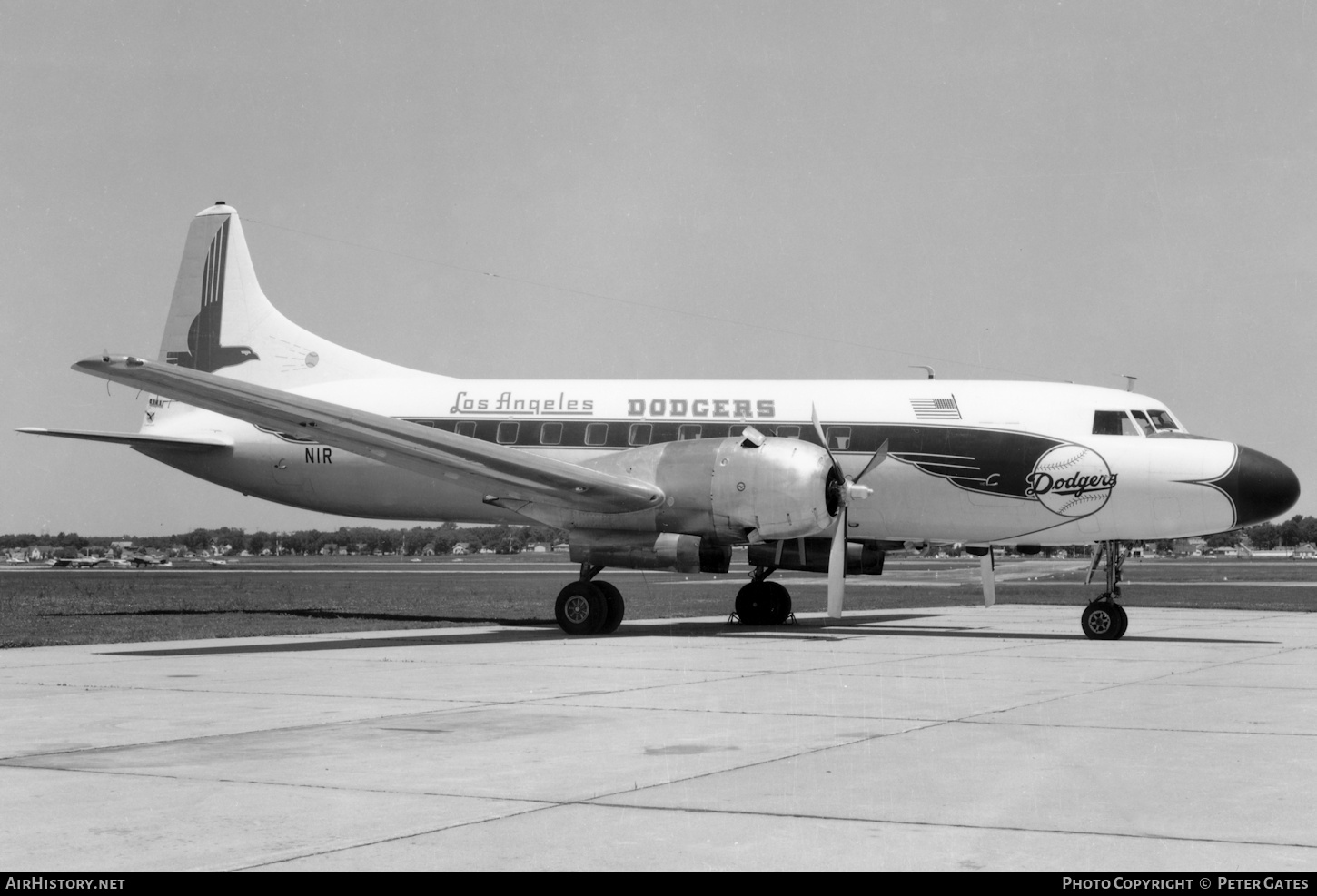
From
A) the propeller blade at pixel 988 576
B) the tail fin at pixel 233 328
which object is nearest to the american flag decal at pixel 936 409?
the propeller blade at pixel 988 576

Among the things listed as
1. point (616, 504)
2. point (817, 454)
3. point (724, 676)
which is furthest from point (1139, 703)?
point (616, 504)

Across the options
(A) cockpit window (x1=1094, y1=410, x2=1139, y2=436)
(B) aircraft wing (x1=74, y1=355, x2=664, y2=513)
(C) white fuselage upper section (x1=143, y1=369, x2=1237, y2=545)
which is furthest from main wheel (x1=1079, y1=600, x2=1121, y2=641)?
(B) aircraft wing (x1=74, y1=355, x2=664, y2=513)

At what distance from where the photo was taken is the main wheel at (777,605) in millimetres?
23344

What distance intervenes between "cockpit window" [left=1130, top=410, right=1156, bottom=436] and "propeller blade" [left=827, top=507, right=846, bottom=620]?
15.8 ft

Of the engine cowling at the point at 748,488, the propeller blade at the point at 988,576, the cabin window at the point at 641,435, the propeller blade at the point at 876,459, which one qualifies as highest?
the cabin window at the point at 641,435

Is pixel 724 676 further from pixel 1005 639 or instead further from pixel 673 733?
pixel 1005 639

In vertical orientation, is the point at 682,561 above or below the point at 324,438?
below

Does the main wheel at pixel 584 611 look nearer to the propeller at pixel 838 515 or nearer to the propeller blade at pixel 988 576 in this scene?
the propeller at pixel 838 515

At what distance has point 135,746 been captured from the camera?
896 cm

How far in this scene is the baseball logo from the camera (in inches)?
777

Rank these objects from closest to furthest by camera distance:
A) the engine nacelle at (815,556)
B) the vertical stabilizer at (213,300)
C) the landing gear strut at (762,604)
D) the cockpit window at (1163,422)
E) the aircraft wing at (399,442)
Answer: the aircraft wing at (399,442) < the cockpit window at (1163,422) < the engine nacelle at (815,556) < the landing gear strut at (762,604) < the vertical stabilizer at (213,300)

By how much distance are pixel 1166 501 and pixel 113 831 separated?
16.5m

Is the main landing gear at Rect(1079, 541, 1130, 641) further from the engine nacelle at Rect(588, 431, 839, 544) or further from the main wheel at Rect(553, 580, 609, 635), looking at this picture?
the main wheel at Rect(553, 580, 609, 635)

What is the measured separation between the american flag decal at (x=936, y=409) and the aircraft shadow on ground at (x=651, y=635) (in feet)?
11.4
